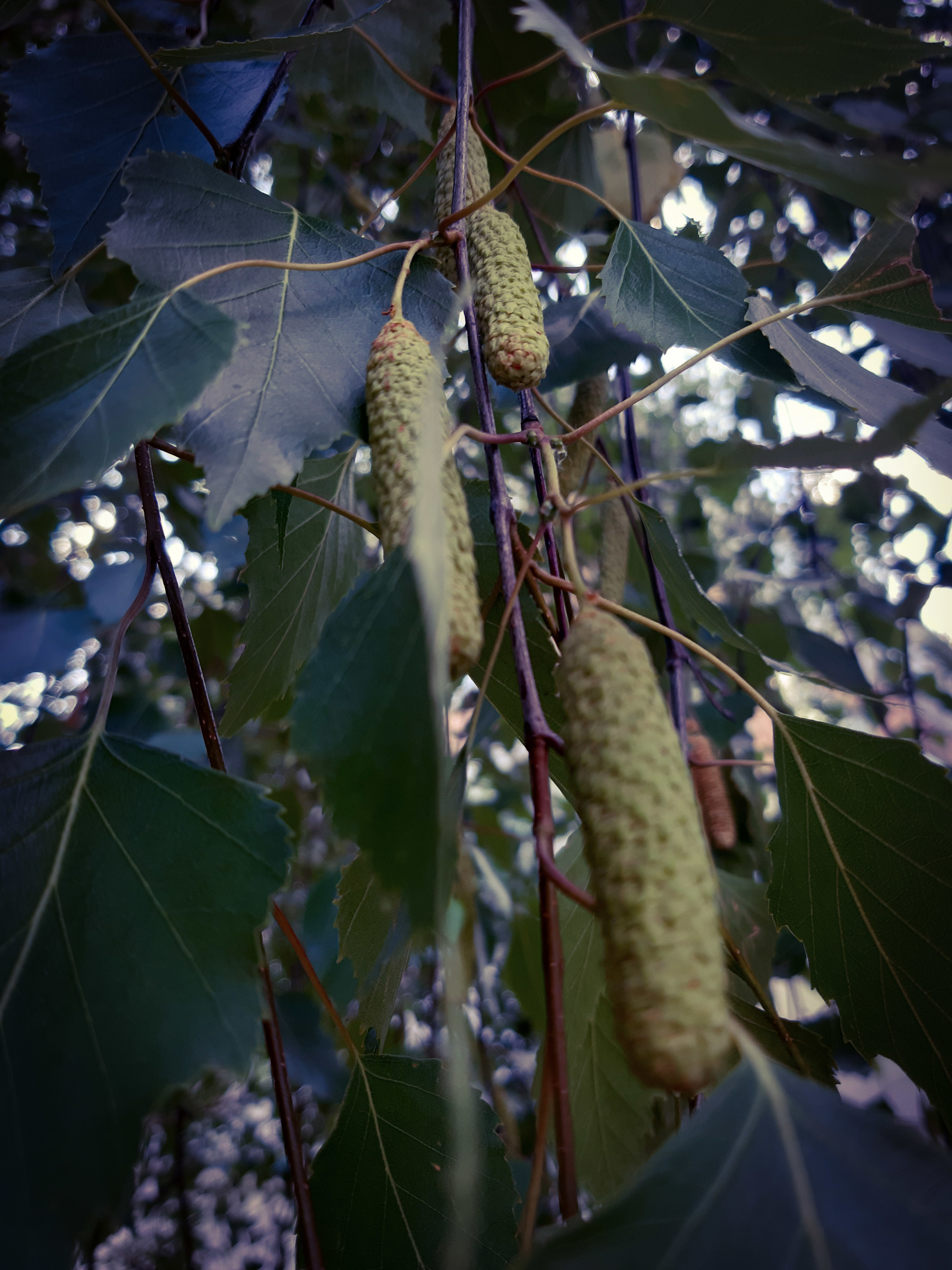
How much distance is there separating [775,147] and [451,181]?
273mm

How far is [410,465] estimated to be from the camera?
38 centimetres

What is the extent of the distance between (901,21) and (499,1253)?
1695 mm

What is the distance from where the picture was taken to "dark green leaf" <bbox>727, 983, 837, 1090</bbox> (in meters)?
0.53

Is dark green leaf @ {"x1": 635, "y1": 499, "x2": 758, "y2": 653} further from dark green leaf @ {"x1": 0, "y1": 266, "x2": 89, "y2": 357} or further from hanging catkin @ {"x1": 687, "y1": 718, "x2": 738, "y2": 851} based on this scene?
dark green leaf @ {"x1": 0, "y1": 266, "x2": 89, "y2": 357}

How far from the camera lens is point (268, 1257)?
2.33 meters

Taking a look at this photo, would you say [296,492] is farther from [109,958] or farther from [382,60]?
[382,60]

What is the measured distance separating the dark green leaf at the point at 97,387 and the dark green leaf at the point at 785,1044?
0.51m

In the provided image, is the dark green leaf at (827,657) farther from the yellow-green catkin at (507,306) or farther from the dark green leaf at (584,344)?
the yellow-green catkin at (507,306)

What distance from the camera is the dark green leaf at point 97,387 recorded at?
37 centimetres

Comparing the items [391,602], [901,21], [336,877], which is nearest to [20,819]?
[391,602]

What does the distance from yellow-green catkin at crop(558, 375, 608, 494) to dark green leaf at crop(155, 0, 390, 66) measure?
381 millimetres

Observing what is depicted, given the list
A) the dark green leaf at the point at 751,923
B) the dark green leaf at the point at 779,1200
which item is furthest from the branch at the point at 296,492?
the dark green leaf at the point at 751,923

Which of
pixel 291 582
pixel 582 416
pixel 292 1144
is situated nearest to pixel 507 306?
pixel 291 582

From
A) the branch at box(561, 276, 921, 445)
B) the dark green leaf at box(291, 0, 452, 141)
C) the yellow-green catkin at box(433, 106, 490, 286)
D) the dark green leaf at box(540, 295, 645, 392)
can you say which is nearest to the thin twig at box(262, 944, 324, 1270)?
the branch at box(561, 276, 921, 445)
